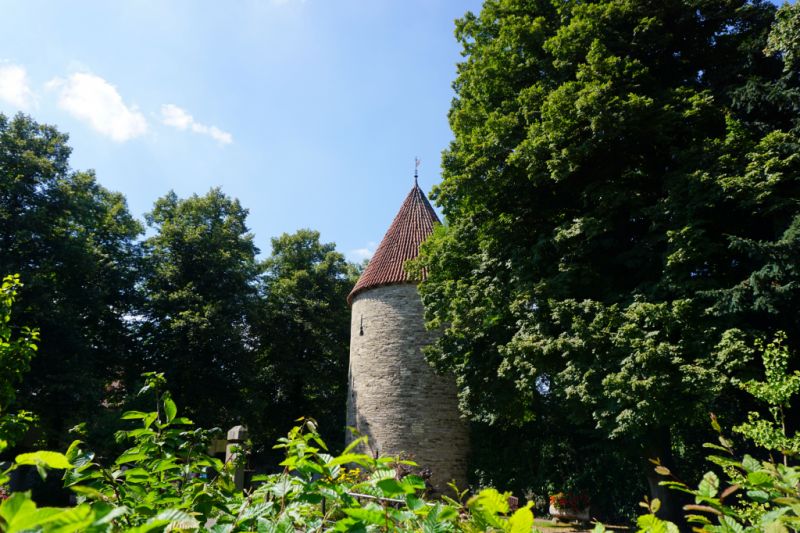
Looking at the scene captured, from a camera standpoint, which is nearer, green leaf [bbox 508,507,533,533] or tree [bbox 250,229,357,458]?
green leaf [bbox 508,507,533,533]

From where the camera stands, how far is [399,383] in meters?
15.4

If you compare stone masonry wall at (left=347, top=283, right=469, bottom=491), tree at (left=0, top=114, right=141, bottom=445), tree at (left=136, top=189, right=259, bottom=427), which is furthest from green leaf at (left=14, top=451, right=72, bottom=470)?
tree at (left=136, top=189, right=259, bottom=427)

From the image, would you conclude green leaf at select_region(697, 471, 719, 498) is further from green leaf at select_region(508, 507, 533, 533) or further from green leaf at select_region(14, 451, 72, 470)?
green leaf at select_region(14, 451, 72, 470)

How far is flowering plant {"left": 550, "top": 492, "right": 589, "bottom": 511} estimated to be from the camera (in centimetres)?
1251

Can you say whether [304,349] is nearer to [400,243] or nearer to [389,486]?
[400,243]

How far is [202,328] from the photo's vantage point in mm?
18484

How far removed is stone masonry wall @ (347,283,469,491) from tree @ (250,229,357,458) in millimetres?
6675

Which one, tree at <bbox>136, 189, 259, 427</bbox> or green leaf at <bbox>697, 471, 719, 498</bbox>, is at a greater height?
tree at <bbox>136, 189, 259, 427</bbox>

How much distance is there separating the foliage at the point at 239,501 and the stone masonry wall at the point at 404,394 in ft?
43.6

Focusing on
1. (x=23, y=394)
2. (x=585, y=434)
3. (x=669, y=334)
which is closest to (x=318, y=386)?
(x=23, y=394)

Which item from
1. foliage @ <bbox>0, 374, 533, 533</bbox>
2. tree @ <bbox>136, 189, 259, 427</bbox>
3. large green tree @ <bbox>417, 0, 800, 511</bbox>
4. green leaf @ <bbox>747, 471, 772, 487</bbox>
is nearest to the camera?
foliage @ <bbox>0, 374, 533, 533</bbox>

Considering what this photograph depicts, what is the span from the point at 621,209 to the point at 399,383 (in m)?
8.57

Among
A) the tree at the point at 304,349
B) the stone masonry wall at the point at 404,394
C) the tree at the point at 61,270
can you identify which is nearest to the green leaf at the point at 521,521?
the stone masonry wall at the point at 404,394

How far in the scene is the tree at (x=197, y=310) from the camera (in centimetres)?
1888
